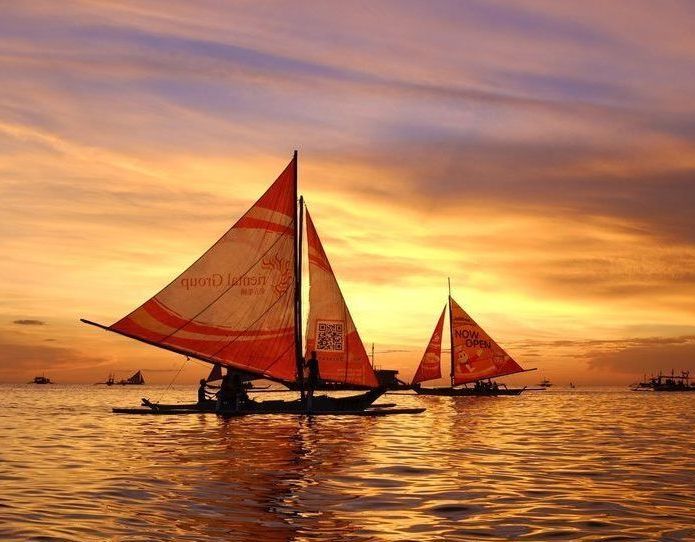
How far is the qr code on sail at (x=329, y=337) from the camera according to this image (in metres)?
47.8

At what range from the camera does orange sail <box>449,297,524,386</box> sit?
10350 cm

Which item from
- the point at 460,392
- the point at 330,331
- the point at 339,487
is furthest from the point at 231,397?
the point at 460,392

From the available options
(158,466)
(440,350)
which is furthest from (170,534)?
(440,350)

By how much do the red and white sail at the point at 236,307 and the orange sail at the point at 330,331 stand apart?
1.48 m

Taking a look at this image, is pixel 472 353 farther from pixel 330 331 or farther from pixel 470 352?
pixel 330 331

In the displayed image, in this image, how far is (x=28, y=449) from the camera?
97.8ft

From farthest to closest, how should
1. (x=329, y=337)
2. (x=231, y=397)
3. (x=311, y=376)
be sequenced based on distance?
(x=329, y=337) → (x=231, y=397) → (x=311, y=376)

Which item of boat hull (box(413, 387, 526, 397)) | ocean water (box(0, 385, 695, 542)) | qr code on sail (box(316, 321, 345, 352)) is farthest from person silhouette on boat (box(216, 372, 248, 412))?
boat hull (box(413, 387, 526, 397))

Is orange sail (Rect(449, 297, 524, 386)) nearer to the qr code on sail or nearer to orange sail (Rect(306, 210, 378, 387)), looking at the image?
orange sail (Rect(306, 210, 378, 387))

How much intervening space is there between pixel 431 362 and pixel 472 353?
26.8ft

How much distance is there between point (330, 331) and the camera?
4797cm

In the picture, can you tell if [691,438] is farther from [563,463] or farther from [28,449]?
[28,449]

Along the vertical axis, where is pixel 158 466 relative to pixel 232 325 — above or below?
below

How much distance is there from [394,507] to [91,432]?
1016 inches
